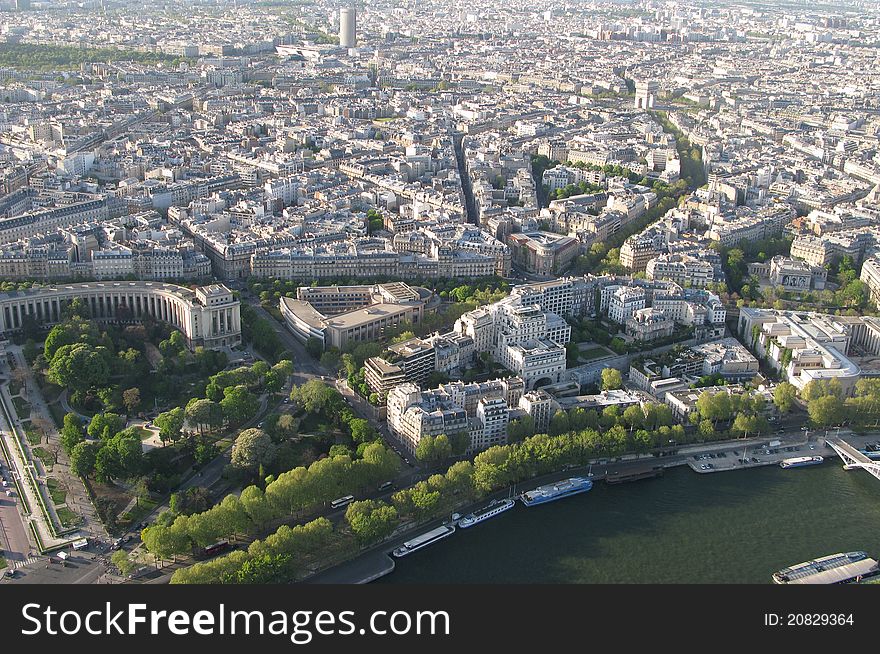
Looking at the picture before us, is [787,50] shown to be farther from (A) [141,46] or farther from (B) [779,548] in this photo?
(B) [779,548]

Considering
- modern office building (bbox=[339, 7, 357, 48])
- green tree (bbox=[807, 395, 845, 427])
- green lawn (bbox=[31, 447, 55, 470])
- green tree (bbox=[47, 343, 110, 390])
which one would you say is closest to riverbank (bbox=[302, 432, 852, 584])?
green tree (bbox=[807, 395, 845, 427])

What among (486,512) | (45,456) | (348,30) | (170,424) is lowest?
(486,512)

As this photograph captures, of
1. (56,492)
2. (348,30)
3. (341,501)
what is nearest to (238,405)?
(341,501)

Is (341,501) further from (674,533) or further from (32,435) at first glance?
(32,435)

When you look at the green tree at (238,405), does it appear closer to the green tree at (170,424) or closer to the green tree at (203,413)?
the green tree at (203,413)

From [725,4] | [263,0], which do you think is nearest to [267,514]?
[263,0]

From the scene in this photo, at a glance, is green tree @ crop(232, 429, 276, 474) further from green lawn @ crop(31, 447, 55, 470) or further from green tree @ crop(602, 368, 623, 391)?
green tree @ crop(602, 368, 623, 391)
